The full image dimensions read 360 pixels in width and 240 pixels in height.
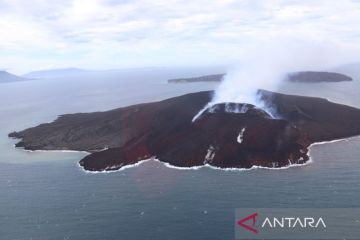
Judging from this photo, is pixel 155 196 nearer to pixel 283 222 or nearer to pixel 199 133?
pixel 283 222

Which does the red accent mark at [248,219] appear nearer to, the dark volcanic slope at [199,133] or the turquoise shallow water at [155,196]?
the turquoise shallow water at [155,196]

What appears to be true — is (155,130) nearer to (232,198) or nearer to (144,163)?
(144,163)

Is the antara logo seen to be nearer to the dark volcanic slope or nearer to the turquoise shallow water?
the turquoise shallow water

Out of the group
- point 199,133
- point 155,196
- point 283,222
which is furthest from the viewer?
point 199,133

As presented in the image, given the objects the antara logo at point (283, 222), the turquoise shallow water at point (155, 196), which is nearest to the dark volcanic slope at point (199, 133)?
the turquoise shallow water at point (155, 196)

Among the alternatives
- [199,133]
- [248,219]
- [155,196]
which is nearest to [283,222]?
[248,219]

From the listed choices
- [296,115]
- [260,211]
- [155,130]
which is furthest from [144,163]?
[296,115]

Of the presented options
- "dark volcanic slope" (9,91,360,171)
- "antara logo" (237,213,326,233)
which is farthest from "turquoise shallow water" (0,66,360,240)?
"dark volcanic slope" (9,91,360,171)
